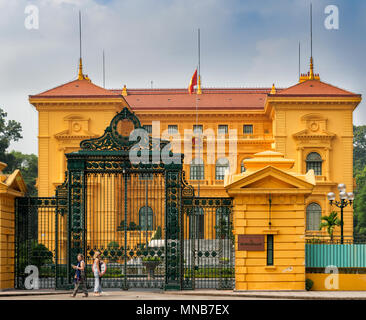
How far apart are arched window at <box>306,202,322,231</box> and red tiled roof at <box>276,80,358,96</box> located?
8.46 meters

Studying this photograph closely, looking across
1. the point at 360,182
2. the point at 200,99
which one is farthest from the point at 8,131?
the point at 360,182

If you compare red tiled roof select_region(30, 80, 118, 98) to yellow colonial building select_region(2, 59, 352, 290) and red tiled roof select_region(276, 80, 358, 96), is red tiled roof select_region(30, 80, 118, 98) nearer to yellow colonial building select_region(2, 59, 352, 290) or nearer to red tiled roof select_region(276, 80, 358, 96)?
yellow colonial building select_region(2, 59, 352, 290)

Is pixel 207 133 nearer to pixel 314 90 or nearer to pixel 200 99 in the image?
pixel 200 99

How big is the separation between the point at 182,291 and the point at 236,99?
41.8m

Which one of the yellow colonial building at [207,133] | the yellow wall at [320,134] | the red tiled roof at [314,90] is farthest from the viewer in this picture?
the yellow wall at [320,134]

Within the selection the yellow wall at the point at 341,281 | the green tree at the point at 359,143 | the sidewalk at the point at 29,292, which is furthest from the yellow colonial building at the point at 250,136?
the green tree at the point at 359,143

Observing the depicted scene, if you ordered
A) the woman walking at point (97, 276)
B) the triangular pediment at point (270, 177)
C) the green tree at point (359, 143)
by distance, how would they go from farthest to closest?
the green tree at point (359, 143)
the triangular pediment at point (270, 177)
the woman walking at point (97, 276)

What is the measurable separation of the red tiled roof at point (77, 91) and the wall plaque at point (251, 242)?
32626 millimetres

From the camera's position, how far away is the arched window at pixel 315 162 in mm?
53188

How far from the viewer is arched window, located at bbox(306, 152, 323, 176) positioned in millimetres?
53188

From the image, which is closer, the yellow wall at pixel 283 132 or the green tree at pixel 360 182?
the yellow wall at pixel 283 132

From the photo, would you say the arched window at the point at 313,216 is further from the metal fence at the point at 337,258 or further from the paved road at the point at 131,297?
the paved road at the point at 131,297

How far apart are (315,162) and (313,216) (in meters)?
4.43
